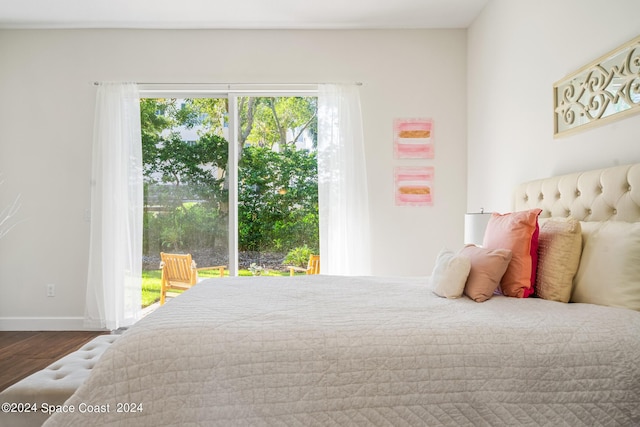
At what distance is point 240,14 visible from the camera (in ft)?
11.9

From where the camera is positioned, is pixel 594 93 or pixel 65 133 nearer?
pixel 594 93

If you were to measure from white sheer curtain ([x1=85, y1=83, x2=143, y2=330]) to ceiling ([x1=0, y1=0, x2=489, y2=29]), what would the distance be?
613mm

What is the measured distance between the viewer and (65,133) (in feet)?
12.9

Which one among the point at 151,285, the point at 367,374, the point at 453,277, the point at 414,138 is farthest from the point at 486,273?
the point at 151,285

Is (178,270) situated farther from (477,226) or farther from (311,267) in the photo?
(477,226)

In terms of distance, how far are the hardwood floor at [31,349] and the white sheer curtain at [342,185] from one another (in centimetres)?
223

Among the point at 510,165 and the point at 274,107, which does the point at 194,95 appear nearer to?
the point at 274,107

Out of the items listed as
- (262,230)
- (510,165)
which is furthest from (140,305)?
(510,165)

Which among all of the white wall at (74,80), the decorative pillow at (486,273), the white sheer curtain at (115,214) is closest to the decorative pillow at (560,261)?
the decorative pillow at (486,273)

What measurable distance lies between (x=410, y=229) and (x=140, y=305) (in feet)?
8.76

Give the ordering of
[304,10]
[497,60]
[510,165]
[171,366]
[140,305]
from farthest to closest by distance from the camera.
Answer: [140,305], [304,10], [497,60], [510,165], [171,366]

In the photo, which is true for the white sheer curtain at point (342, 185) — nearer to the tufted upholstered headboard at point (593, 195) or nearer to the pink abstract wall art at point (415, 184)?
the pink abstract wall art at point (415, 184)

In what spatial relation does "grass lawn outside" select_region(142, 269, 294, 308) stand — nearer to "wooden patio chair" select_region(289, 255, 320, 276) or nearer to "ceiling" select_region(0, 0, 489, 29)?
"wooden patio chair" select_region(289, 255, 320, 276)

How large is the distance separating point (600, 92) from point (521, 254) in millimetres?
960
